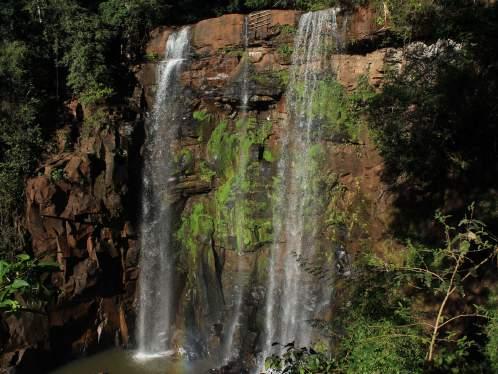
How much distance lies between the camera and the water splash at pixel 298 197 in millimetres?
12633

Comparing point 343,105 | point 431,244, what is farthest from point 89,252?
point 431,244

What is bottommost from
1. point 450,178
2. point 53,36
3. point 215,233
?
point 215,233

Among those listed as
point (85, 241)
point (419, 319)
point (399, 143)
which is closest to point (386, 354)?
point (419, 319)

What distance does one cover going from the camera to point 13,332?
492 inches

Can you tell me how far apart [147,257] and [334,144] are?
7145 mm

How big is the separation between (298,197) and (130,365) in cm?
699

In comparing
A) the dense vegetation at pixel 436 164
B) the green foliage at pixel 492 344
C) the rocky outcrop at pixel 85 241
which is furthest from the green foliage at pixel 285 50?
the green foliage at pixel 492 344

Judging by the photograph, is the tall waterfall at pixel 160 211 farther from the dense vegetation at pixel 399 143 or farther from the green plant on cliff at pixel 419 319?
the green plant on cliff at pixel 419 319

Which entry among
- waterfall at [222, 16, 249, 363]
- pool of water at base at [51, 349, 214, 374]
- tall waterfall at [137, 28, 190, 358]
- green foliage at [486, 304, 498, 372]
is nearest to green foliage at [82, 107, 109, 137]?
tall waterfall at [137, 28, 190, 358]

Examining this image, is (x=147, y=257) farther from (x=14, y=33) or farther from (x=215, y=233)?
(x=14, y=33)

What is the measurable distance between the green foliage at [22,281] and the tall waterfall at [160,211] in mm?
12374

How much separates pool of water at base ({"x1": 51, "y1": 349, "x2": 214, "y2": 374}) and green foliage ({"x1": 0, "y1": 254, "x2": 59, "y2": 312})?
1102cm

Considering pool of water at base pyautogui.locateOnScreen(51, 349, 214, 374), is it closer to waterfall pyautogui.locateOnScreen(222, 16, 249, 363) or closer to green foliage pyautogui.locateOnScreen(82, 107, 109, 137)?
waterfall pyautogui.locateOnScreen(222, 16, 249, 363)

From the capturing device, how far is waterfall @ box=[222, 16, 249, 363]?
526 inches
